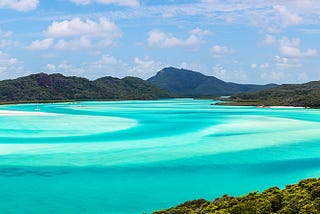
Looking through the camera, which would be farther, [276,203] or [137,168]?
[137,168]

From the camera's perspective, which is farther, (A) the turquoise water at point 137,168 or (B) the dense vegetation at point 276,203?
(A) the turquoise water at point 137,168

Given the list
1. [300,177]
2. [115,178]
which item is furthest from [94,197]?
[300,177]

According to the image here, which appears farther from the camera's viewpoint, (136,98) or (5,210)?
(136,98)

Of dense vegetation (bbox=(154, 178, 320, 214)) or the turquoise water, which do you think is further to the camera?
the turquoise water

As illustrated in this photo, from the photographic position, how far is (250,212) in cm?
1170

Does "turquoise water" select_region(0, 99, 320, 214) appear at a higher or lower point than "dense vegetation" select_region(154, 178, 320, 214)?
lower

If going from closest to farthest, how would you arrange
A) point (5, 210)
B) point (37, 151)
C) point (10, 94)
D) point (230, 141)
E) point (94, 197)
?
point (5, 210) → point (94, 197) → point (37, 151) → point (230, 141) → point (10, 94)

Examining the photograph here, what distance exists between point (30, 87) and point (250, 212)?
178m

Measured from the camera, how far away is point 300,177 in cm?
2275

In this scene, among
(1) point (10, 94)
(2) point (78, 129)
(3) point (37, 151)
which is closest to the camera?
(3) point (37, 151)

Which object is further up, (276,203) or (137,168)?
(276,203)

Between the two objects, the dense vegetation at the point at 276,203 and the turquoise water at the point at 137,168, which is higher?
the dense vegetation at the point at 276,203

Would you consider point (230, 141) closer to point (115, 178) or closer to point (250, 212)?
point (115, 178)

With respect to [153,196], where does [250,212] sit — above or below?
above
